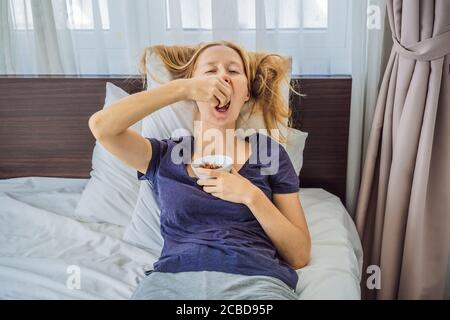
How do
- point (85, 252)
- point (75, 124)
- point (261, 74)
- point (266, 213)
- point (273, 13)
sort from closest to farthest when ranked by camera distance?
point (266, 213)
point (85, 252)
point (261, 74)
point (273, 13)
point (75, 124)

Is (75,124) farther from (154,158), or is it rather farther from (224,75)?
(224,75)

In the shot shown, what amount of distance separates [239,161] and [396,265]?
0.71m

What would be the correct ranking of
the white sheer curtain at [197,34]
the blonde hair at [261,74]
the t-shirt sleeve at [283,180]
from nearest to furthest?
the t-shirt sleeve at [283,180] < the blonde hair at [261,74] < the white sheer curtain at [197,34]

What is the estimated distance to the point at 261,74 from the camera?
146 cm

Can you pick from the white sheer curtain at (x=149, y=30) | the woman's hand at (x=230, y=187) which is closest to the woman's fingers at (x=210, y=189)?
the woman's hand at (x=230, y=187)

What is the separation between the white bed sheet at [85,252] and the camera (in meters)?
1.14

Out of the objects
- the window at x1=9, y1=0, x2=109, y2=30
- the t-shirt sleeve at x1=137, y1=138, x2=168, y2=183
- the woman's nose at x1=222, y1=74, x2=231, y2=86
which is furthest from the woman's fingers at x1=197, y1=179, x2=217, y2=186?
the window at x1=9, y1=0, x2=109, y2=30

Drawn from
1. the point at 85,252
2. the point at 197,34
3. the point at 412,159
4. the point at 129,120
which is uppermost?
the point at 197,34

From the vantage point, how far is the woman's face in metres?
1.26

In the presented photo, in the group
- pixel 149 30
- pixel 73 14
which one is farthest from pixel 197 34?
pixel 73 14

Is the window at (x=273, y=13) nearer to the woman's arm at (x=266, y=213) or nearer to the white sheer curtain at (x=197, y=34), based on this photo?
the white sheer curtain at (x=197, y=34)

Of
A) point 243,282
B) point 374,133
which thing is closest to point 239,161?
point 243,282

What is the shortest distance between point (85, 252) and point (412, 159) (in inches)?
41.4
